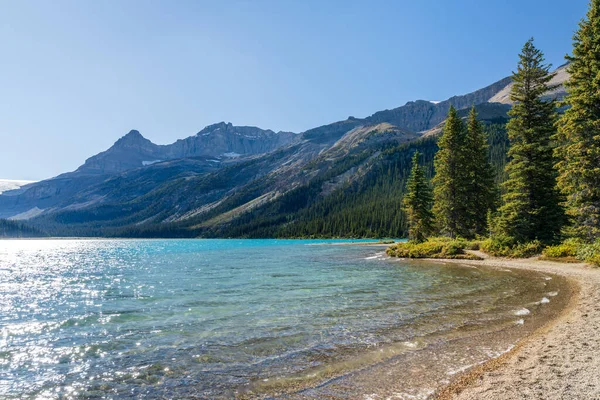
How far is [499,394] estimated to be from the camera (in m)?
6.75

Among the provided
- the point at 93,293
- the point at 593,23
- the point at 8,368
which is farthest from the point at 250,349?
the point at 593,23

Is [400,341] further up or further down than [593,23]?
further down

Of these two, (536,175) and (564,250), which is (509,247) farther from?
(536,175)

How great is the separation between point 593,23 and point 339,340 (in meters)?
33.4

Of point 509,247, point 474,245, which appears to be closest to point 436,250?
point 474,245

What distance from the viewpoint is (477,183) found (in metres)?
51.7

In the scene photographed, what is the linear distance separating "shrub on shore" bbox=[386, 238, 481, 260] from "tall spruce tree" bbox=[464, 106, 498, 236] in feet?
21.4

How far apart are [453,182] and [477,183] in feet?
14.0

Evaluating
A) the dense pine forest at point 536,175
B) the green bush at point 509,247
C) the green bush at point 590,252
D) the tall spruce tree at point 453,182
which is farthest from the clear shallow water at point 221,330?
the tall spruce tree at point 453,182

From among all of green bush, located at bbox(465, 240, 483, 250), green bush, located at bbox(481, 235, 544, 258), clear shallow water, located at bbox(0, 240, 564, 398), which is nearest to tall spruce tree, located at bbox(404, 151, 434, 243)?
green bush, located at bbox(465, 240, 483, 250)

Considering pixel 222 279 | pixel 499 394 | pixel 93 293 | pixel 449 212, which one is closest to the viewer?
pixel 499 394

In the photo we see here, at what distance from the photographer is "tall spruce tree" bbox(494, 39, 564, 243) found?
3441 centimetres

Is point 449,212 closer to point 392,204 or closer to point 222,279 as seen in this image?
point 222,279

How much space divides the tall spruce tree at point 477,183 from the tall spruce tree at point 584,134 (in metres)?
21.5
